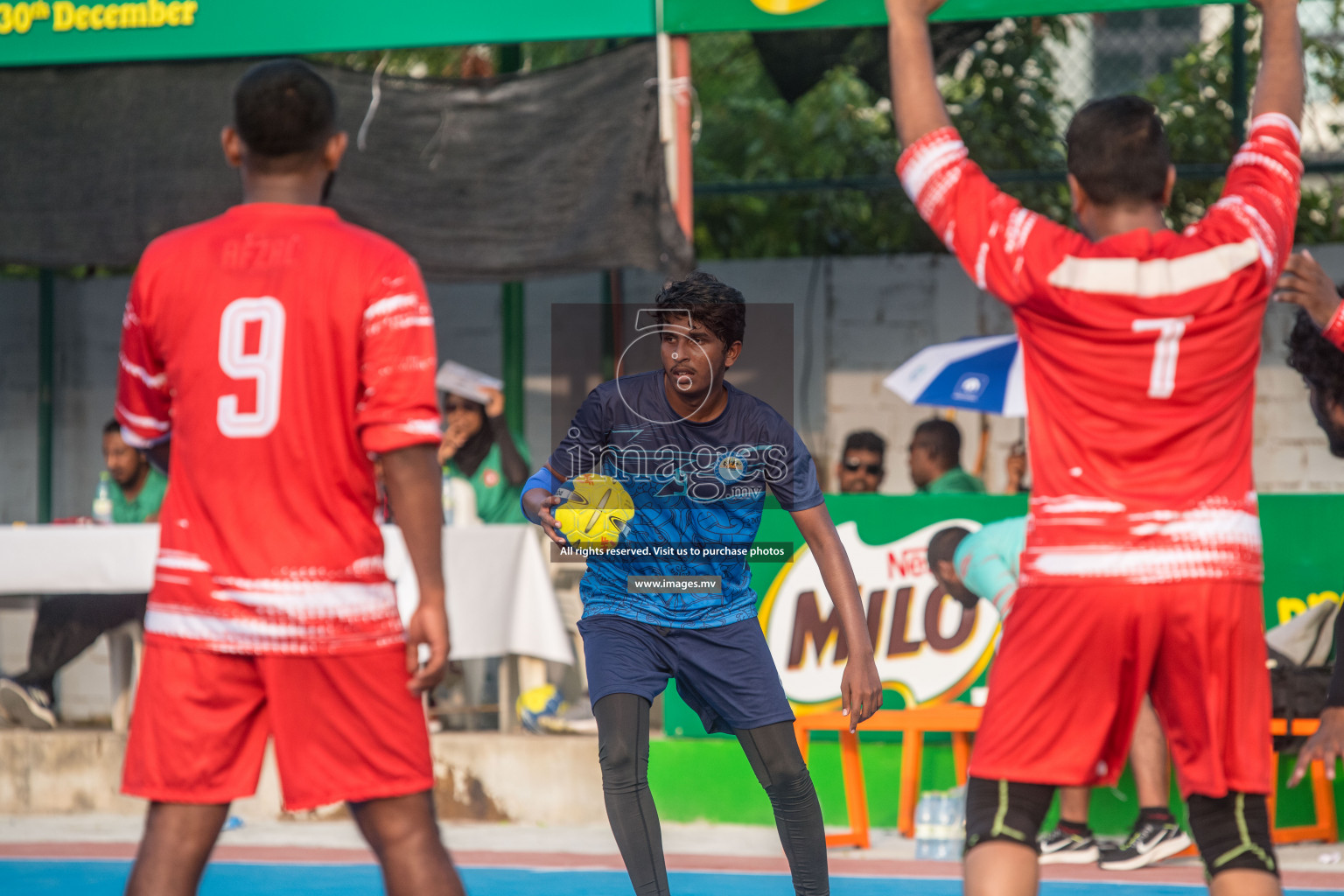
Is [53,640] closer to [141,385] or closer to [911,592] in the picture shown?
[911,592]

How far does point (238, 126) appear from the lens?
10.7 feet

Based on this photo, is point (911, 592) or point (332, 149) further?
point (911, 592)

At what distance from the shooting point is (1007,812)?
3111 millimetres

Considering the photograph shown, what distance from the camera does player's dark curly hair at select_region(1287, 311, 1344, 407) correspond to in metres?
4.38

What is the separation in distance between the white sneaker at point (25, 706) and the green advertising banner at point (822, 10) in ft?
15.9

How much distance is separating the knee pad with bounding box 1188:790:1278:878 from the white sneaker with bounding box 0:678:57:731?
22.7 feet

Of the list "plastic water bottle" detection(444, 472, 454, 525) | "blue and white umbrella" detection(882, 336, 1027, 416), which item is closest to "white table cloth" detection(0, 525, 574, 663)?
"plastic water bottle" detection(444, 472, 454, 525)

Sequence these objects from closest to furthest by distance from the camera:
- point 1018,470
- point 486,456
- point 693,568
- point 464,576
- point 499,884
Result: point 693,568
point 499,884
point 464,576
point 486,456
point 1018,470

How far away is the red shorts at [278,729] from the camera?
10.3 feet

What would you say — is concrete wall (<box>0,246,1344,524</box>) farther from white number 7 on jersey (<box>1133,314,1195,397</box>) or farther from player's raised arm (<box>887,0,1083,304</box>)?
white number 7 on jersey (<box>1133,314,1195,397</box>)

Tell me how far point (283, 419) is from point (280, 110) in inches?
24.8

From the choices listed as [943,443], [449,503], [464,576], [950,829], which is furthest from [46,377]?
[950,829]

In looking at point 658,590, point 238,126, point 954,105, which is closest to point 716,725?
point 658,590

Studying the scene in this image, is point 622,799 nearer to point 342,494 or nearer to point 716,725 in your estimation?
point 716,725
